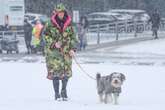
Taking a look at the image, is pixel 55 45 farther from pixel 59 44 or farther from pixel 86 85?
pixel 86 85

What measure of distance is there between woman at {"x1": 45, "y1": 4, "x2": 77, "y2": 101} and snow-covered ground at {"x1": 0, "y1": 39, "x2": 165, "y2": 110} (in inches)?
21.6

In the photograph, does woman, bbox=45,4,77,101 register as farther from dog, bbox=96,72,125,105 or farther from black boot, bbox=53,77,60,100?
dog, bbox=96,72,125,105

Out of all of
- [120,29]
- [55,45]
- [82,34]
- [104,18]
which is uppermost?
[55,45]

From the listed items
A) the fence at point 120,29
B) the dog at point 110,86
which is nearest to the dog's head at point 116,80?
the dog at point 110,86

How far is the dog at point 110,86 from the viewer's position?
40.9 ft

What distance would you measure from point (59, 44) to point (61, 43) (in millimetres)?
60

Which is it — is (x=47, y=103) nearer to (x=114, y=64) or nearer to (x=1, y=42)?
(x=114, y=64)

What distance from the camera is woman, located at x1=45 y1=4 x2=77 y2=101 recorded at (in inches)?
510

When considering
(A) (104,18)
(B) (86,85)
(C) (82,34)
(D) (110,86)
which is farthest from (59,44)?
(A) (104,18)

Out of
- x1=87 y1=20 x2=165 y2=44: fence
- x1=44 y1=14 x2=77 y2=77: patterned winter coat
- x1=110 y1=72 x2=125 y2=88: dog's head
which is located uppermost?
x1=44 y1=14 x2=77 y2=77: patterned winter coat

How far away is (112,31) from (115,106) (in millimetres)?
30093

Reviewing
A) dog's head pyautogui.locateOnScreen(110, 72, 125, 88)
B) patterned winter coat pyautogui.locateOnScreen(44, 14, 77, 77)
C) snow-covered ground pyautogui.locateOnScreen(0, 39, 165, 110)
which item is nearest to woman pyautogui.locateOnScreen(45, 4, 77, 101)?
patterned winter coat pyautogui.locateOnScreen(44, 14, 77, 77)

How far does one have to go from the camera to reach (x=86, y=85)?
1708 centimetres

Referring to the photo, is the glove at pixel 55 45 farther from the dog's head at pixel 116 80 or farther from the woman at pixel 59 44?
the dog's head at pixel 116 80
